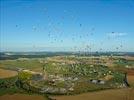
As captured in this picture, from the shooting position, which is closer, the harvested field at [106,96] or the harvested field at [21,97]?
the harvested field at [106,96]

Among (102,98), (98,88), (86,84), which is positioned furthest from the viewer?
(86,84)

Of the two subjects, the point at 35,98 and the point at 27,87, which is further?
the point at 27,87

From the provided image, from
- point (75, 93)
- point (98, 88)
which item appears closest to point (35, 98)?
point (75, 93)

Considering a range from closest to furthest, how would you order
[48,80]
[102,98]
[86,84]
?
[102,98] → [86,84] → [48,80]

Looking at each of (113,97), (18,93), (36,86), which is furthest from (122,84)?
(18,93)

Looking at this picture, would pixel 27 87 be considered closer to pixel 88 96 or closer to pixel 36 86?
pixel 36 86

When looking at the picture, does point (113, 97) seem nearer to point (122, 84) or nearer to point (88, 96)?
point (88, 96)

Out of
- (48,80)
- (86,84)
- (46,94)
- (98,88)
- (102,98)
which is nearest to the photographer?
(102,98)

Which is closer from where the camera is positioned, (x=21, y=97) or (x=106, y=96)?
(x=21, y=97)

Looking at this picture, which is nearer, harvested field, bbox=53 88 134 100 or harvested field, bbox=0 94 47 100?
harvested field, bbox=53 88 134 100
